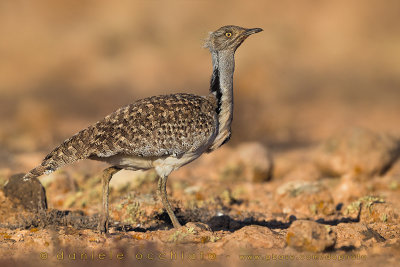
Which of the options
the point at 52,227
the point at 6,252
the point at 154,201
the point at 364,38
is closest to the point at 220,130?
the point at 154,201

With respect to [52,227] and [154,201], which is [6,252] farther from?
[154,201]

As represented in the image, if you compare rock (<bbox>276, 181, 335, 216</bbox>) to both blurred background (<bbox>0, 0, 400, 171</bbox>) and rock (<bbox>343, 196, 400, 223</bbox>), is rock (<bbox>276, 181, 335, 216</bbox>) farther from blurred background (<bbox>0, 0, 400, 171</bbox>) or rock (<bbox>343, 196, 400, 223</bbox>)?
blurred background (<bbox>0, 0, 400, 171</bbox>)

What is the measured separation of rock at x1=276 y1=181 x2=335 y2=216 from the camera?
7.77 m

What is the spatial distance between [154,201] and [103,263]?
2.16 m

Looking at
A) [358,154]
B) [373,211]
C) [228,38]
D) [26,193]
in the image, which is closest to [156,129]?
[228,38]

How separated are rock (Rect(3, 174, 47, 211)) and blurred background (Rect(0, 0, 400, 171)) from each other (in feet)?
11.7

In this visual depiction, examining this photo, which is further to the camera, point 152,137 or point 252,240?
point 152,137

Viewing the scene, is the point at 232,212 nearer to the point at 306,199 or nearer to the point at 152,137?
the point at 306,199

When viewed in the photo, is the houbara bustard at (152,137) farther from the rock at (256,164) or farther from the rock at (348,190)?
the rock at (256,164)

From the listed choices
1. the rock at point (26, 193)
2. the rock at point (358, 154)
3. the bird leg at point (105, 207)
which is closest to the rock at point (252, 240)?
the bird leg at point (105, 207)

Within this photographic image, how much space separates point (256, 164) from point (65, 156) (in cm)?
472

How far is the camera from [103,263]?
16.1 ft

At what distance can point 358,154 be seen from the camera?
9.56 metres

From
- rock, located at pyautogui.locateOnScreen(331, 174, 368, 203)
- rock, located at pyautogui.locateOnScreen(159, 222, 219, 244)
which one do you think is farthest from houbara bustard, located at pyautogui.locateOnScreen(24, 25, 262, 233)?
rock, located at pyautogui.locateOnScreen(331, 174, 368, 203)
